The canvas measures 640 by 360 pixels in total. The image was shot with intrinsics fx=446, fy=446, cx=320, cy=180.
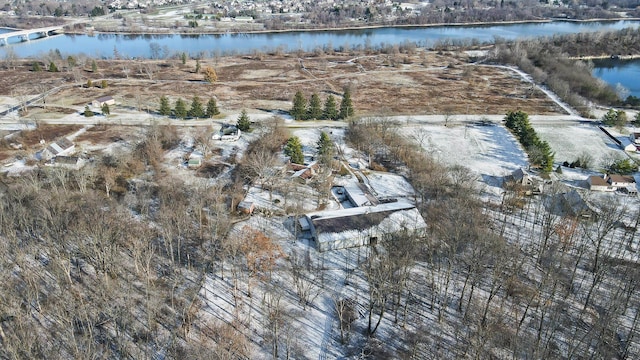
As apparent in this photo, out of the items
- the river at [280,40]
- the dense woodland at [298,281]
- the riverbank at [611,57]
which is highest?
the river at [280,40]

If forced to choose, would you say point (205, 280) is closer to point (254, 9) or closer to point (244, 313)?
point (244, 313)

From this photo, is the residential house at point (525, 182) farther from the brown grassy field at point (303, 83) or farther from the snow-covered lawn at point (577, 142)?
the brown grassy field at point (303, 83)

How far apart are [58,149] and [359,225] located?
28.4m

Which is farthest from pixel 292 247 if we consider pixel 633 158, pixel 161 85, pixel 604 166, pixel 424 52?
pixel 424 52

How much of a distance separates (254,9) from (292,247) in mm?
143627

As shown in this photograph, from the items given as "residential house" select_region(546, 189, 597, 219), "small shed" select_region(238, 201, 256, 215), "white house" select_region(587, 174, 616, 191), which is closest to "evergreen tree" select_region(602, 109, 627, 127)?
"white house" select_region(587, 174, 616, 191)

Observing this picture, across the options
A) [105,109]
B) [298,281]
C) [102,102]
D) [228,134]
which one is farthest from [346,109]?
[298,281]

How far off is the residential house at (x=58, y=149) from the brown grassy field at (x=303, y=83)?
1421 centimetres

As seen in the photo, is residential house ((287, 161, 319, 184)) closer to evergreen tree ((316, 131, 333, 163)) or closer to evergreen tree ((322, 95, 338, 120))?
evergreen tree ((316, 131, 333, 163))

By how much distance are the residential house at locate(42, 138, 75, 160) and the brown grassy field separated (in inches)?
559

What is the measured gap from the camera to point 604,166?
38469mm

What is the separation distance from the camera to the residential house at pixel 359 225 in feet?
85.5

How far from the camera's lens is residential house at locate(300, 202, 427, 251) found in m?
26.0

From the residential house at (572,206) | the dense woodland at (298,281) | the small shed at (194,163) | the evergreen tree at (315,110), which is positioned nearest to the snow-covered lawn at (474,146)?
the residential house at (572,206)
